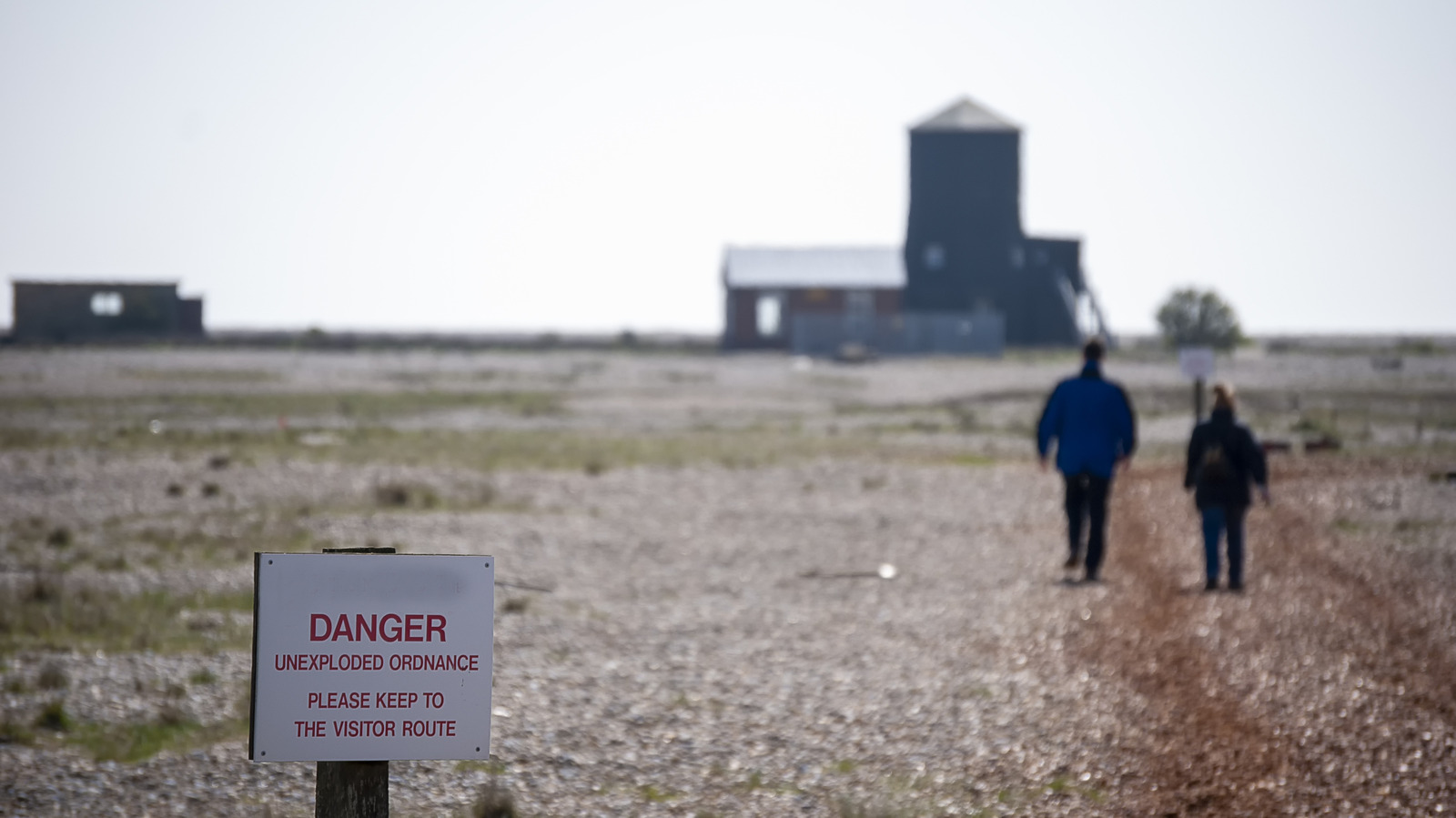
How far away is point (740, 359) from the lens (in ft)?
244

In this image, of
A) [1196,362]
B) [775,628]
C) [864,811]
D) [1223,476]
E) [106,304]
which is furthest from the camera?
[106,304]

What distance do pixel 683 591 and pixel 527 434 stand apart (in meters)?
22.0

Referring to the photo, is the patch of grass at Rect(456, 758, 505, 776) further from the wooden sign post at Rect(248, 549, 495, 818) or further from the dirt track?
the dirt track

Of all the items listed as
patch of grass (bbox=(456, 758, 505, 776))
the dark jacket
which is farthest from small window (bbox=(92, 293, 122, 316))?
patch of grass (bbox=(456, 758, 505, 776))

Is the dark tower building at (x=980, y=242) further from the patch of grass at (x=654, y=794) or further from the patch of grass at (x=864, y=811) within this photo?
the patch of grass at (x=864, y=811)

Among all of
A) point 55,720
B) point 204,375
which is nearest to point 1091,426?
point 55,720

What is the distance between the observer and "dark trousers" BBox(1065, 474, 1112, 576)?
536 inches

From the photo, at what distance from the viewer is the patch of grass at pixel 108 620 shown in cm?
1118

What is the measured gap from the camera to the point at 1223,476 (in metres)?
13.3

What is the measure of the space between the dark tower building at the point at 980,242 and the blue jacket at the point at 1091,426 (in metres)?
61.9

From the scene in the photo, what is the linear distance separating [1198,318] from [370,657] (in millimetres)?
70958

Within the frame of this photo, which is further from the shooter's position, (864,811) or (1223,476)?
(1223,476)

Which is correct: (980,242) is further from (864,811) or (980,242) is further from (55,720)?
(864,811)

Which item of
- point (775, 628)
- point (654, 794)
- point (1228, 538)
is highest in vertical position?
point (1228, 538)
